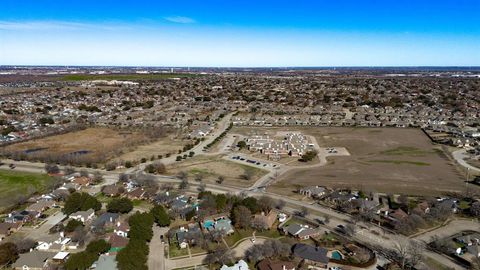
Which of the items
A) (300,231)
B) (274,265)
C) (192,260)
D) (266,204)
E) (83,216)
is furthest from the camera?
(266,204)

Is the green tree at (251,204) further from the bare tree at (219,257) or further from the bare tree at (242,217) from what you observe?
the bare tree at (219,257)

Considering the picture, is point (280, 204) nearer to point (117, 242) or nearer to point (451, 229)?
point (451, 229)

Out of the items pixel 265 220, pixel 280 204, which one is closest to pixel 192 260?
pixel 265 220

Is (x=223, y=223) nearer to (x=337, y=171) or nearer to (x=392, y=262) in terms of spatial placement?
(x=392, y=262)

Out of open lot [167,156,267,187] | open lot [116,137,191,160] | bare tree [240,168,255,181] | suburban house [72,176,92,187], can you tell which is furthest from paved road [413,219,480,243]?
open lot [116,137,191,160]

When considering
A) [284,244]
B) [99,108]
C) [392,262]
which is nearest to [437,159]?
[392,262]

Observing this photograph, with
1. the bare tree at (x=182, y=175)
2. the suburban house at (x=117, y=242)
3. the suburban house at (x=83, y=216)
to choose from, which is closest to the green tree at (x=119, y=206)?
the suburban house at (x=83, y=216)
